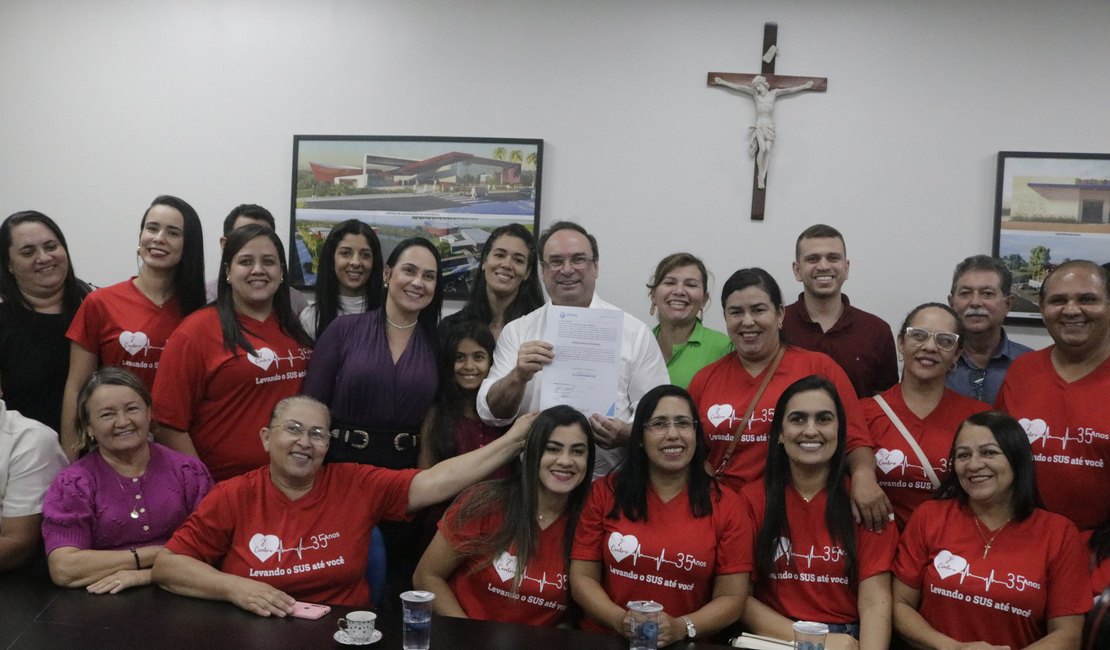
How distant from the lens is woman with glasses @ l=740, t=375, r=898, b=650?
278 centimetres

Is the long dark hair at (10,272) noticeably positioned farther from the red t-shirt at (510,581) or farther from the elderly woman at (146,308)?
the red t-shirt at (510,581)

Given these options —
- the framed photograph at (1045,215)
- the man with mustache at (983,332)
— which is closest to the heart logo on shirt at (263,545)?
the man with mustache at (983,332)

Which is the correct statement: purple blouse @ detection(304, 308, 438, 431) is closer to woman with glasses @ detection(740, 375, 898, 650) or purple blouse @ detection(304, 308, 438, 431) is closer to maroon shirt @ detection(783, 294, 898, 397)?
woman with glasses @ detection(740, 375, 898, 650)

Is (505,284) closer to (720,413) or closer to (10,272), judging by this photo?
(720,413)

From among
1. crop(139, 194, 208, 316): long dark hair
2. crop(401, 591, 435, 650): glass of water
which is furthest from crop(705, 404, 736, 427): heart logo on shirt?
crop(139, 194, 208, 316): long dark hair

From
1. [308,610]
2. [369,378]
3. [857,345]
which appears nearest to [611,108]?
[857,345]

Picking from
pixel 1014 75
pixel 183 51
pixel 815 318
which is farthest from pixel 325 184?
pixel 1014 75

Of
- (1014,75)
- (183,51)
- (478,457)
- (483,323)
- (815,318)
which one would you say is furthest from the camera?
(183,51)

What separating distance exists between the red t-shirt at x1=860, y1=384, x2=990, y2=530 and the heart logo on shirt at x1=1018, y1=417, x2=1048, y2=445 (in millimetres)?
156

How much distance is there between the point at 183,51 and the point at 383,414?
3.01 m

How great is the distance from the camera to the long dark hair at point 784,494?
9.23 feet

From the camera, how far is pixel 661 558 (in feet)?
9.12

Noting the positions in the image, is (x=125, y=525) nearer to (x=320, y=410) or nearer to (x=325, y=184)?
(x=320, y=410)

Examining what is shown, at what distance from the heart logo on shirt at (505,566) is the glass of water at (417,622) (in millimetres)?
572
